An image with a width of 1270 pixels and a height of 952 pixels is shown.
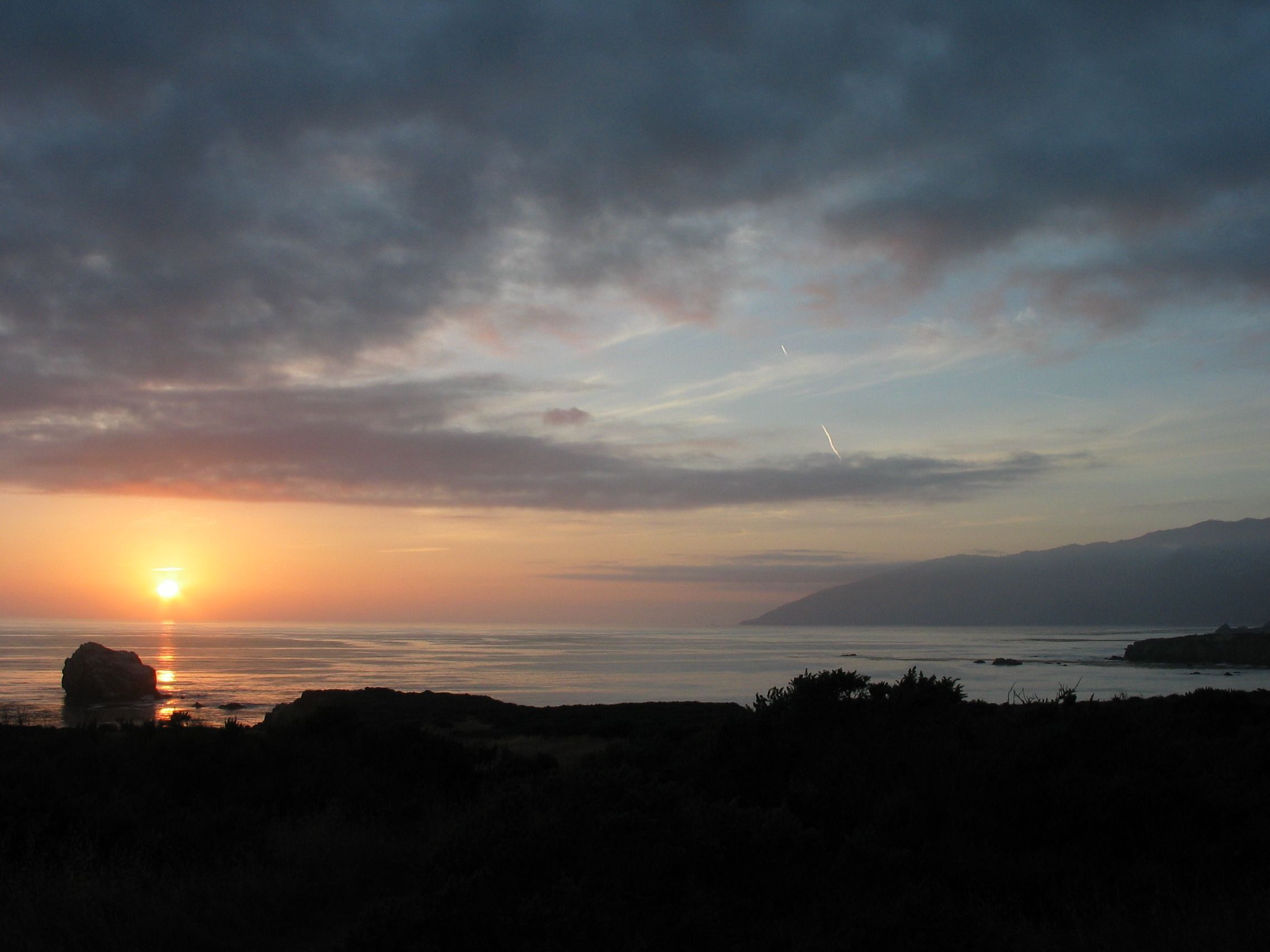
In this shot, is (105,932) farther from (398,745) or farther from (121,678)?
(121,678)

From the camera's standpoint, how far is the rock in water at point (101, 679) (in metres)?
46.6

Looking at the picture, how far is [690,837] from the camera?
21.2ft

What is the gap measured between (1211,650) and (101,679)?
313ft

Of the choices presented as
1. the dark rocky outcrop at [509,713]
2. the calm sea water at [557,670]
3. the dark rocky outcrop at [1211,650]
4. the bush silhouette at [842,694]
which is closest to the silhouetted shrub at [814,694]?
the bush silhouette at [842,694]

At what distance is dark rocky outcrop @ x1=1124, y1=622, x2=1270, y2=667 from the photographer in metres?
80.9

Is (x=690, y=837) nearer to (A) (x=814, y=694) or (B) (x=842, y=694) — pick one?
(A) (x=814, y=694)

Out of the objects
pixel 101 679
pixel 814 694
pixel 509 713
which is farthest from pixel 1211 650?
pixel 101 679

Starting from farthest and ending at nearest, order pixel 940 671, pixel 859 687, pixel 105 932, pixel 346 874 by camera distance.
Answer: pixel 940 671 → pixel 859 687 → pixel 346 874 → pixel 105 932

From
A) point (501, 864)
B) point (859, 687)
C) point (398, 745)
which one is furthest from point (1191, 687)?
point (501, 864)

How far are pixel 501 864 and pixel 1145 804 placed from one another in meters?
6.15

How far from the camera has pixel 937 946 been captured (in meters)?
5.15

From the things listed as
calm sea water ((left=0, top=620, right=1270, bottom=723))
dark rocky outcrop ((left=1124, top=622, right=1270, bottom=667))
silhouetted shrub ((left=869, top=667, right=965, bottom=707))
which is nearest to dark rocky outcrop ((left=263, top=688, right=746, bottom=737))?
calm sea water ((left=0, top=620, right=1270, bottom=723))

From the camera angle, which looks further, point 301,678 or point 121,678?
point 301,678

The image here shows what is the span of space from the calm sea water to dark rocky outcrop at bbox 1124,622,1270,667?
4.98 metres
